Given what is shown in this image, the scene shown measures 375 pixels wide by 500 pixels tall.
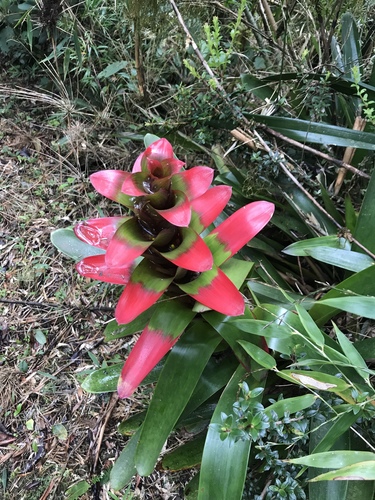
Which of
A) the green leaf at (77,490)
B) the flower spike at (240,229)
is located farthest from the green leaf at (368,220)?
the green leaf at (77,490)

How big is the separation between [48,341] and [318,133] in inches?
58.8

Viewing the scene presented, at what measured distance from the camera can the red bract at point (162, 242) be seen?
Result: 0.85 m

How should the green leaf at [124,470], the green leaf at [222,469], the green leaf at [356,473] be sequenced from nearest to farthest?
the green leaf at [356,473] < the green leaf at [222,469] < the green leaf at [124,470]

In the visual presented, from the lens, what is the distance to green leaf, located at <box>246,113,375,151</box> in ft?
4.37

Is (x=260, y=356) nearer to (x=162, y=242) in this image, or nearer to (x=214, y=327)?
(x=214, y=327)

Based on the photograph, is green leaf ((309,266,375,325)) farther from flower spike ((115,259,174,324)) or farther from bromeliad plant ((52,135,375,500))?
flower spike ((115,259,174,324))

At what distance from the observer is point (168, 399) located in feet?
3.38

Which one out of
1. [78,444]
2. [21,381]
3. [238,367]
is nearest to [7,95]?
[21,381]

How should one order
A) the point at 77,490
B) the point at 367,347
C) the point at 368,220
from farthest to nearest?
the point at 77,490 < the point at 368,220 < the point at 367,347

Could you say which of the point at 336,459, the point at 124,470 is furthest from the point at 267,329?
the point at 124,470

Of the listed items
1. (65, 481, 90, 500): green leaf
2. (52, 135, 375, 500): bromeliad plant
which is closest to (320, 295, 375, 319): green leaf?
(52, 135, 375, 500): bromeliad plant

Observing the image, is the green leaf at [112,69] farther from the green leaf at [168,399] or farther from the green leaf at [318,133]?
the green leaf at [168,399]

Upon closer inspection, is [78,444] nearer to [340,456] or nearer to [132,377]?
[132,377]

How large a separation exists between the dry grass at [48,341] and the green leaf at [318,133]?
97cm
